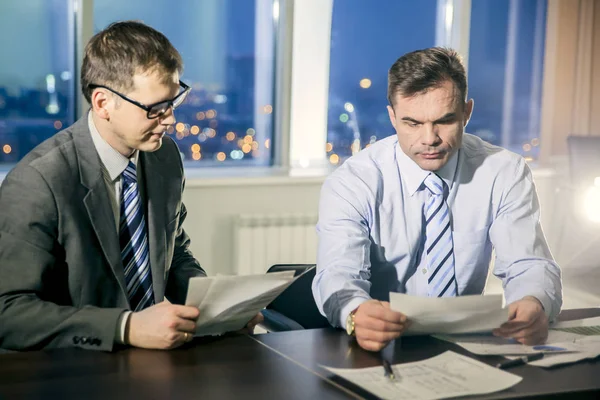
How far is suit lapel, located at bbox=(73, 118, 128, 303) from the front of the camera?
7.22 feet

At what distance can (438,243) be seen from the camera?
2656 millimetres

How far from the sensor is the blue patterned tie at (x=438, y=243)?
264 centimetres

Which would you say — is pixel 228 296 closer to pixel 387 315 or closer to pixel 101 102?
pixel 387 315

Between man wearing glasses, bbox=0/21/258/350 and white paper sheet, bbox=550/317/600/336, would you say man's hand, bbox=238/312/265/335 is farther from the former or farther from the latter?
white paper sheet, bbox=550/317/600/336

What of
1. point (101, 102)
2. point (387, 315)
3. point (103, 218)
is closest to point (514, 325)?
point (387, 315)

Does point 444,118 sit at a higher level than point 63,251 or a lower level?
higher

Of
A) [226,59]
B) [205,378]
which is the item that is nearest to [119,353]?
[205,378]

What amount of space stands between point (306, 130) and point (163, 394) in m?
3.82

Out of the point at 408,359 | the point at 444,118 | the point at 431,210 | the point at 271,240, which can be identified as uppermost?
the point at 444,118

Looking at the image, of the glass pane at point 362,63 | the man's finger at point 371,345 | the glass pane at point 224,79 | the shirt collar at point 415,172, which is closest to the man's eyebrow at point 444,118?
the shirt collar at point 415,172

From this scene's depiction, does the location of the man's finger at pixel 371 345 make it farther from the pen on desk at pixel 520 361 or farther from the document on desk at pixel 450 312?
the pen on desk at pixel 520 361

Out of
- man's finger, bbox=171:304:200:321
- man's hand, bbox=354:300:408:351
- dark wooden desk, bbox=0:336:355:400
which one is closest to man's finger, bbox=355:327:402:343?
man's hand, bbox=354:300:408:351

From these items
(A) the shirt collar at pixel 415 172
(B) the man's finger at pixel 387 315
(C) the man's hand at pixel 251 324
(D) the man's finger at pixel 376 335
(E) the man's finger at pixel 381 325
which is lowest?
(C) the man's hand at pixel 251 324

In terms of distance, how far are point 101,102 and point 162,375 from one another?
0.81 m
